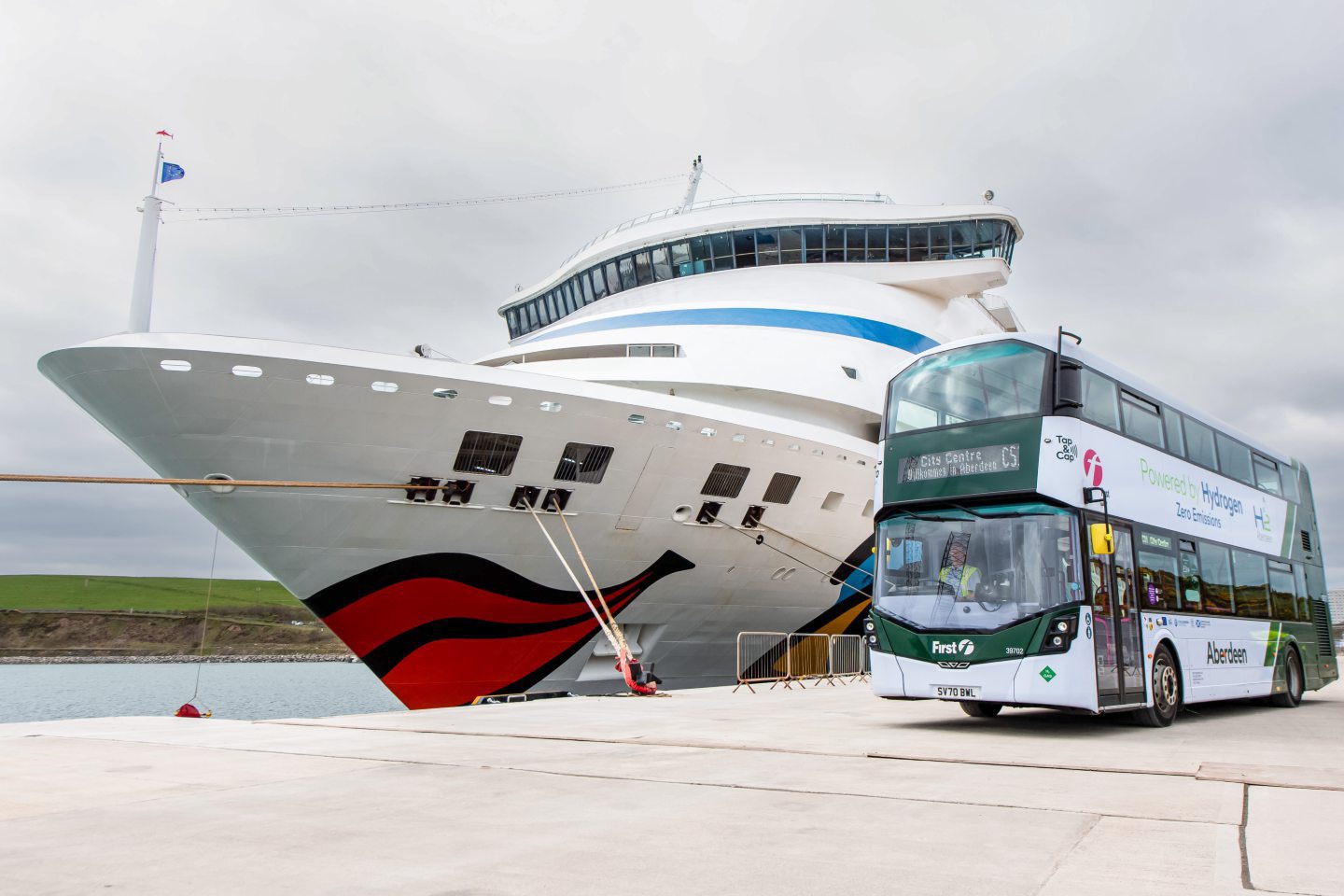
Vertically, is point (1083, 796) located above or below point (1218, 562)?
below

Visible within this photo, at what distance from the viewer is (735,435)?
15.2 meters

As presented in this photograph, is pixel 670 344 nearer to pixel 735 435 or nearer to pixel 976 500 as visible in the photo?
pixel 735 435

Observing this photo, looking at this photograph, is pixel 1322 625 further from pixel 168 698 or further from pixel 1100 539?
pixel 168 698

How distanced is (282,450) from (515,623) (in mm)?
4349

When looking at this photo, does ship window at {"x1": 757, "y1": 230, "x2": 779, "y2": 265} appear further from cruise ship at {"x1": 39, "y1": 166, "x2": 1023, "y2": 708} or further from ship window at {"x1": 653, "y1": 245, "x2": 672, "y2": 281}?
ship window at {"x1": 653, "y1": 245, "x2": 672, "y2": 281}

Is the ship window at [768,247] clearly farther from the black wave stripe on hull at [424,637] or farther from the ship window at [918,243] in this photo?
the black wave stripe on hull at [424,637]

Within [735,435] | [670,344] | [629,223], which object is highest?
[629,223]

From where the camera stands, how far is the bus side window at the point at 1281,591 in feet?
41.7

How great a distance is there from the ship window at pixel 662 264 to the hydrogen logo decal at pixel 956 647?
1442 centimetres

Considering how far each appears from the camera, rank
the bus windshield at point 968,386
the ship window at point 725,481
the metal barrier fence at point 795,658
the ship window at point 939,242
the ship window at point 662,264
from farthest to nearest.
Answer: the ship window at point 939,242 < the ship window at point 662,264 < the metal barrier fence at point 795,658 < the ship window at point 725,481 < the bus windshield at point 968,386

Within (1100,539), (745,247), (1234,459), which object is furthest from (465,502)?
(745,247)

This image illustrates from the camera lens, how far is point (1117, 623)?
9195mm

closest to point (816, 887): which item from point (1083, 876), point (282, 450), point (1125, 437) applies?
point (1083, 876)

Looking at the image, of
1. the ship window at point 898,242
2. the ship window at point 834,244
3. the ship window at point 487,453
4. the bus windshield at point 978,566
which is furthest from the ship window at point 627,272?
the bus windshield at point 978,566
